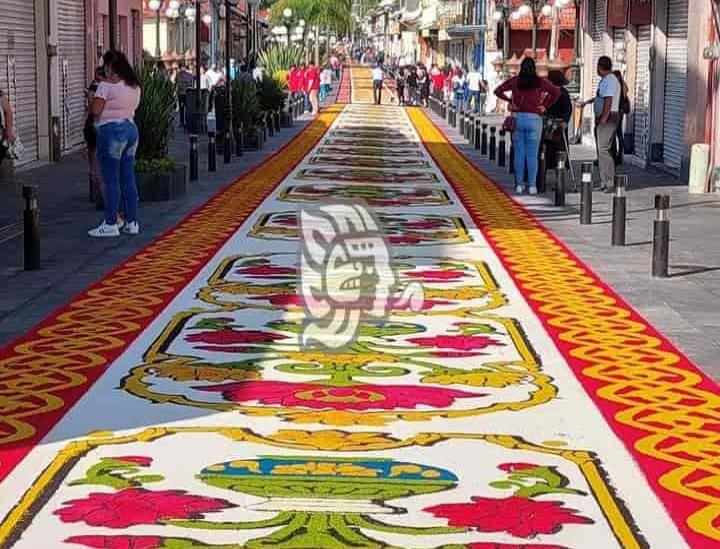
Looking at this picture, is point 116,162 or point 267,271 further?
point 116,162

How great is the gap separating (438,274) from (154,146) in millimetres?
7275

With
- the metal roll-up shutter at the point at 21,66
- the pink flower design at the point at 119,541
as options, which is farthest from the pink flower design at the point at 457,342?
the metal roll-up shutter at the point at 21,66

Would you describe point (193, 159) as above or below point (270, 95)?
below

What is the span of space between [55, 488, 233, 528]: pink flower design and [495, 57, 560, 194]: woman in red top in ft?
45.5

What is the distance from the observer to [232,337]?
898 centimetres

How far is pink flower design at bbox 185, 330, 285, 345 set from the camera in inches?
348

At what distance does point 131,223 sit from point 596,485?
9.25 metres

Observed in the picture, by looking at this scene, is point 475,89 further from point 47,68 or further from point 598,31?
point 47,68

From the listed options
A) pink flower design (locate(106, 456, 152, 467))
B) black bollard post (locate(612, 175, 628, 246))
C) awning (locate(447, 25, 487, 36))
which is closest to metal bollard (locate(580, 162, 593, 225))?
black bollard post (locate(612, 175, 628, 246))

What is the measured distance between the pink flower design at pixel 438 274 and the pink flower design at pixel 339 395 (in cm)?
406

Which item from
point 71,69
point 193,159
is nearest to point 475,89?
point 71,69

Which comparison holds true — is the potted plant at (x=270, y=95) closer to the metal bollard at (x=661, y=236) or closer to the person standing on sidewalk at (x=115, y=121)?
the person standing on sidewalk at (x=115, y=121)

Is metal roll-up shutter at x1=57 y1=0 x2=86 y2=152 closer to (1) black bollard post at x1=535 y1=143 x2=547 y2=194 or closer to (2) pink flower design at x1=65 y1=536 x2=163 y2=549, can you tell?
(1) black bollard post at x1=535 y1=143 x2=547 y2=194

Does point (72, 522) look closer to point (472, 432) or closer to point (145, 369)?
point (472, 432)
